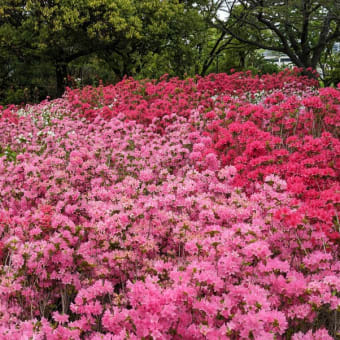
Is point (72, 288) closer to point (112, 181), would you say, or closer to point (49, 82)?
point (112, 181)

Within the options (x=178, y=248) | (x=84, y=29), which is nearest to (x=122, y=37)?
(x=84, y=29)

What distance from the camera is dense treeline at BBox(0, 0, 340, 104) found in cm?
1650

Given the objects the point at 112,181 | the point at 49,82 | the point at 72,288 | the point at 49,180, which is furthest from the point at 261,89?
the point at 49,82

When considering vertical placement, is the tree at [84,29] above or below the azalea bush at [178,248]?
above

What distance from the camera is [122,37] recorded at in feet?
59.8

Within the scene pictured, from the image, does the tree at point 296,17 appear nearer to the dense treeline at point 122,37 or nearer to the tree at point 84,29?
the dense treeline at point 122,37

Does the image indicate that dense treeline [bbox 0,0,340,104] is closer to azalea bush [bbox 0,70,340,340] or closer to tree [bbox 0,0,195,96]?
tree [bbox 0,0,195,96]

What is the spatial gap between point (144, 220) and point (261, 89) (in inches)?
329

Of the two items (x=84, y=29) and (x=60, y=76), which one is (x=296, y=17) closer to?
(x=84, y=29)

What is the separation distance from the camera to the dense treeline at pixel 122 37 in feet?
54.1

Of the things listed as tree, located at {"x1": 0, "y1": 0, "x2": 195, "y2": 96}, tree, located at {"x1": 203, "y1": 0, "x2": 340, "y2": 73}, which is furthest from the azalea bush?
tree, located at {"x1": 0, "y1": 0, "x2": 195, "y2": 96}

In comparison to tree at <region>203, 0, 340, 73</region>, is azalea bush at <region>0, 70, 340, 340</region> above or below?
below

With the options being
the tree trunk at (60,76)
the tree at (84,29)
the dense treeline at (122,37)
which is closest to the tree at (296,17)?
the dense treeline at (122,37)

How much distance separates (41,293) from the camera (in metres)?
2.50
